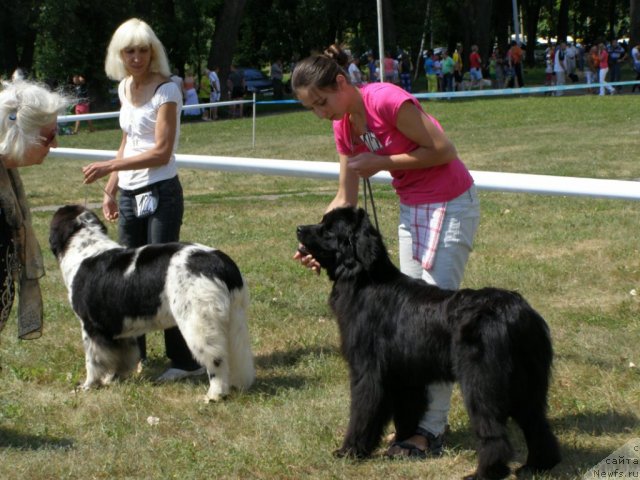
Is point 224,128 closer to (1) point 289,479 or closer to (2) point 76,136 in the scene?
(2) point 76,136

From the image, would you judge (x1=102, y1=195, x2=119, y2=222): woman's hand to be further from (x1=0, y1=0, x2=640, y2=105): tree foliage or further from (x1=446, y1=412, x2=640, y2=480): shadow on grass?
(x1=0, y1=0, x2=640, y2=105): tree foliage

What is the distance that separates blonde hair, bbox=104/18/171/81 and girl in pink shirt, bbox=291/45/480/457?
1651mm

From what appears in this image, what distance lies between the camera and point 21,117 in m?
4.54

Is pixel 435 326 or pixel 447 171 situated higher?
pixel 447 171

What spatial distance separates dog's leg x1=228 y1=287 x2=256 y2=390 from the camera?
229 inches

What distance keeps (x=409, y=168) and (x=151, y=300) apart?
2061 millimetres

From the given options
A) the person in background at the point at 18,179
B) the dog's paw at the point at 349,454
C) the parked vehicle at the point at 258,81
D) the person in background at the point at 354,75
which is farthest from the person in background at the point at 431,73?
the dog's paw at the point at 349,454

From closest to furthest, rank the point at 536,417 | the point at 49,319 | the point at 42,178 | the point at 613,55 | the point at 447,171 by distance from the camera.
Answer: the point at 536,417, the point at 447,171, the point at 49,319, the point at 42,178, the point at 613,55

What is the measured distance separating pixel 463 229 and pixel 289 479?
151cm

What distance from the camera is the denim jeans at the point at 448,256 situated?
470 centimetres

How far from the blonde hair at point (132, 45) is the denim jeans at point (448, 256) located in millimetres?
2127

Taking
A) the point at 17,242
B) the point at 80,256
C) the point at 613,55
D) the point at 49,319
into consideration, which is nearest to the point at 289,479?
the point at 17,242

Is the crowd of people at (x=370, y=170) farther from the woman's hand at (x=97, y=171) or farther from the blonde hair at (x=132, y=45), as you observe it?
the blonde hair at (x=132, y=45)

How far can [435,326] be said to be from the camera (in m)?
4.26
